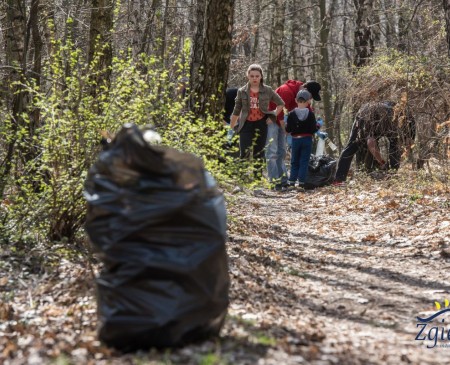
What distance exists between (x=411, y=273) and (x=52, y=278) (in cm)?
316

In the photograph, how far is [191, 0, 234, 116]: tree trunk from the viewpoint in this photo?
9352 mm

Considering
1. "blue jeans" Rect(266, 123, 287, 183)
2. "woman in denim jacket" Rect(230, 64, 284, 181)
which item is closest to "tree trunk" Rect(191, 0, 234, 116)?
"woman in denim jacket" Rect(230, 64, 284, 181)

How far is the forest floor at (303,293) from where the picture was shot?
3748 millimetres

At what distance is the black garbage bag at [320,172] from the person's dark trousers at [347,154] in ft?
1.57

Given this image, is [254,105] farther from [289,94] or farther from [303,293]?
[303,293]

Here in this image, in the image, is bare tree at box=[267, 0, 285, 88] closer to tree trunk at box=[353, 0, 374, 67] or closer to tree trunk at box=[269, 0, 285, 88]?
tree trunk at box=[269, 0, 285, 88]

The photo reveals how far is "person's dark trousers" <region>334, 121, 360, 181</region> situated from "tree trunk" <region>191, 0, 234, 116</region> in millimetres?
3149

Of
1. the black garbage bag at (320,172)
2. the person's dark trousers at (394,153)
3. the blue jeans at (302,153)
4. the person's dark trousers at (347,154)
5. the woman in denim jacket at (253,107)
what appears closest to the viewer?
the person's dark trousers at (394,153)

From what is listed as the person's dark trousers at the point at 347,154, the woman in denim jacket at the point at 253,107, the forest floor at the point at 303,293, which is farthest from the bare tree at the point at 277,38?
the forest floor at the point at 303,293

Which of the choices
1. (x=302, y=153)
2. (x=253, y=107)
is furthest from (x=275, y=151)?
(x=253, y=107)

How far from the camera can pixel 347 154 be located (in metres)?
12.1

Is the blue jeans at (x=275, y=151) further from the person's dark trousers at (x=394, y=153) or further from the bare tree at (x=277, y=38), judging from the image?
the bare tree at (x=277, y=38)

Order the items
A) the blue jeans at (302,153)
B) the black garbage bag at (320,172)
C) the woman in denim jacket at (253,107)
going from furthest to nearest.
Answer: the black garbage bag at (320,172) < the blue jeans at (302,153) < the woman in denim jacket at (253,107)

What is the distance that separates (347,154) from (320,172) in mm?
943
